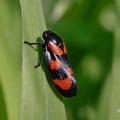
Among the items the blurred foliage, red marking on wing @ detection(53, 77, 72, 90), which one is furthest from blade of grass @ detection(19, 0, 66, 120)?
the blurred foliage

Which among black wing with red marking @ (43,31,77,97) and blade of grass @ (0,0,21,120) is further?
black wing with red marking @ (43,31,77,97)

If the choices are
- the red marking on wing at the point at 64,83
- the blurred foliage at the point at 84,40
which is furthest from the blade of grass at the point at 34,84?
the blurred foliage at the point at 84,40

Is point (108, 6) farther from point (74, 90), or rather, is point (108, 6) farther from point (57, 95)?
point (57, 95)

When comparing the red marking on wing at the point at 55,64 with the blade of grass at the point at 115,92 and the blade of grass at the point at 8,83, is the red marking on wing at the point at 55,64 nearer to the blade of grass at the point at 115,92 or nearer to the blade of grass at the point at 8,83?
the blade of grass at the point at 8,83

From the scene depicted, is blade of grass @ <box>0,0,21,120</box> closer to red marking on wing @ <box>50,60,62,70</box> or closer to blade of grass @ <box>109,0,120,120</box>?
red marking on wing @ <box>50,60,62,70</box>

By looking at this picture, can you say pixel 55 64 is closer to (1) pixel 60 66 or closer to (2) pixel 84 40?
(1) pixel 60 66

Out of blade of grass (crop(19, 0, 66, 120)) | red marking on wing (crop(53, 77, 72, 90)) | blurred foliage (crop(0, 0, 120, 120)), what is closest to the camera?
blade of grass (crop(19, 0, 66, 120))

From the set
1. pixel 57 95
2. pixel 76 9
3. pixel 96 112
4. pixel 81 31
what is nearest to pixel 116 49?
pixel 57 95
